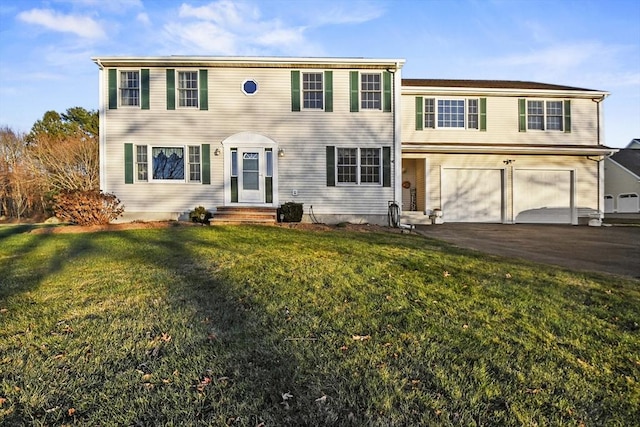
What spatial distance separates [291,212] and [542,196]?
406 inches

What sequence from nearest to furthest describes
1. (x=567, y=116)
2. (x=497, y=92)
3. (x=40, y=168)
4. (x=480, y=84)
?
1. (x=497, y=92)
2. (x=567, y=116)
3. (x=480, y=84)
4. (x=40, y=168)

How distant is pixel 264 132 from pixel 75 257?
760 cm

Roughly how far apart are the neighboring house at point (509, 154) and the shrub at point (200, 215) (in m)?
7.47

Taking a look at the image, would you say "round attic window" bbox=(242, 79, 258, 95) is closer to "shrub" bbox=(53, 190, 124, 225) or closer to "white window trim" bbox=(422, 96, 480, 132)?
"shrub" bbox=(53, 190, 124, 225)

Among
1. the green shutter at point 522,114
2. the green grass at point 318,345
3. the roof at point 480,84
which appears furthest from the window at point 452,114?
the green grass at point 318,345

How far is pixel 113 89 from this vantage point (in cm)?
1246

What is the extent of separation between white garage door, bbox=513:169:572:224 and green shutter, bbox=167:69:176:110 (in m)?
13.3

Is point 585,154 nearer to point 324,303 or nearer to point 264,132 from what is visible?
point 264,132

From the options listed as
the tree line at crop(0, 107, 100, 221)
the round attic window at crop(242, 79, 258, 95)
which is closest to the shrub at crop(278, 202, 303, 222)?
the round attic window at crop(242, 79, 258, 95)

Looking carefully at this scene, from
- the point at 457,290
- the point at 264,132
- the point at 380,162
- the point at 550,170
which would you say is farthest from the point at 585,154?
the point at 457,290

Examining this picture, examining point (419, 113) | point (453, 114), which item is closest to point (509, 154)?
point (453, 114)

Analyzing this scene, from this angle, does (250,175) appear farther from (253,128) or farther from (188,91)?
(188,91)

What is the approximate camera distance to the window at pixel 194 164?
41.5 feet

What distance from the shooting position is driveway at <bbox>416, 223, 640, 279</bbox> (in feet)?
21.0
